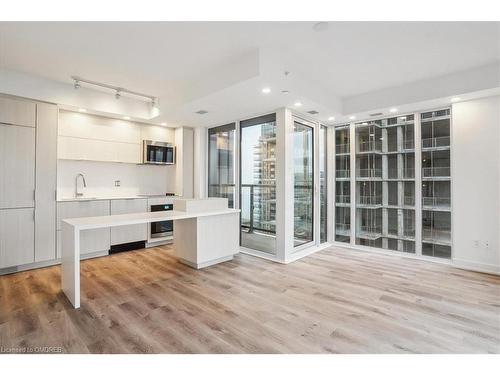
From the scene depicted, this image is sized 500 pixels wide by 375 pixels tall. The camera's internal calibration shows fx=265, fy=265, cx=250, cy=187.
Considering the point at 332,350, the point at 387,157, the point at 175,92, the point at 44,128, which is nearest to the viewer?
the point at 332,350

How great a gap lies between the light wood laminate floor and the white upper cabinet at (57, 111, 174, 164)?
1.91 m

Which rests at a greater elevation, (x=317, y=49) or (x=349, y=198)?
(x=317, y=49)

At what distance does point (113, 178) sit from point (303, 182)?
11.7 feet

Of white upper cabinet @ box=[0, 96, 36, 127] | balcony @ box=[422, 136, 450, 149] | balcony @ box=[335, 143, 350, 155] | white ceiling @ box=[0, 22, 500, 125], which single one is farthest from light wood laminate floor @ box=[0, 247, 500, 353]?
white ceiling @ box=[0, 22, 500, 125]

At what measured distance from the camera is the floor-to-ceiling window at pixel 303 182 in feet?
14.6

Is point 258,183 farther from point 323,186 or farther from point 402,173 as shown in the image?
point 402,173

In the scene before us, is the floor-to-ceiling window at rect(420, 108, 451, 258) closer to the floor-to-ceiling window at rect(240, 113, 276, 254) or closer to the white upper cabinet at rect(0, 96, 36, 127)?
the floor-to-ceiling window at rect(240, 113, 276, 254)

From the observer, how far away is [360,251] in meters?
4.70

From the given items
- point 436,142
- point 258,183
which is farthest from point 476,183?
point 258,183

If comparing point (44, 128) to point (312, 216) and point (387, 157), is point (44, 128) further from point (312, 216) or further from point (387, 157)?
point (387, 157)

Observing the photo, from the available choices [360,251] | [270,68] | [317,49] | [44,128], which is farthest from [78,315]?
[360,251]

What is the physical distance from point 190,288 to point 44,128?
10.1 feet

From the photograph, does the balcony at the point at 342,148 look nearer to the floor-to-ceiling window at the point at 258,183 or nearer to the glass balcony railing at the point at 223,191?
the floor-to-ceiling window at the point at 258,183

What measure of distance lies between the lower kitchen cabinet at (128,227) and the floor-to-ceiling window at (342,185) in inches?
144
